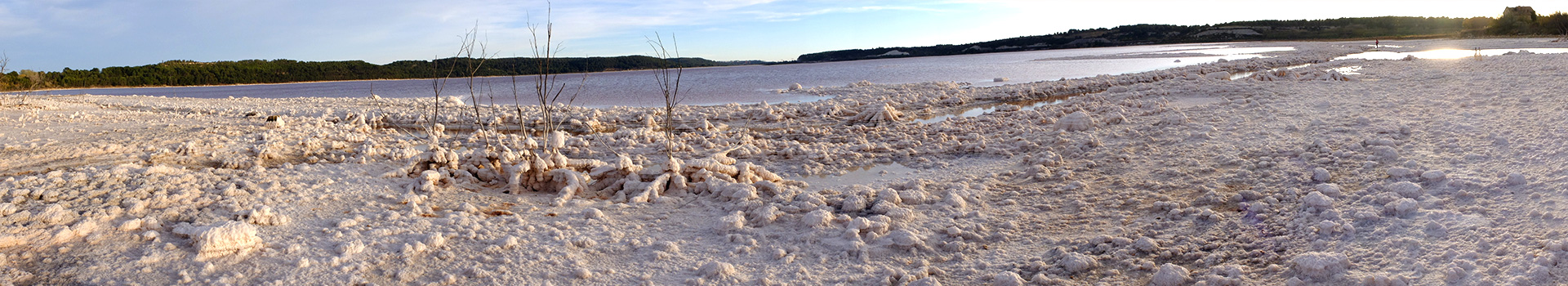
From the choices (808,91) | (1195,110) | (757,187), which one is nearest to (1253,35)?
(808,91)

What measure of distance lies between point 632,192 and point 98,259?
2.42m

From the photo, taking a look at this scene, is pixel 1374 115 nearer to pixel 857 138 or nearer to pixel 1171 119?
pixel 1171 119

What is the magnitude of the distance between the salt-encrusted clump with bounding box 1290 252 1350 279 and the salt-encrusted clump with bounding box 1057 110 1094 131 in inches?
174

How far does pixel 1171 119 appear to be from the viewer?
712 cm

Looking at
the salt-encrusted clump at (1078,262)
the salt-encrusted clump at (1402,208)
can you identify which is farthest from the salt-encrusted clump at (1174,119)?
the salt-encrusted clump at (1078,262)

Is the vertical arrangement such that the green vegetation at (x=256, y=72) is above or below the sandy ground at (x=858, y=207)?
above

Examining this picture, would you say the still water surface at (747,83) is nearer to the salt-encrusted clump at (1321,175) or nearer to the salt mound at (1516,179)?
the salt-encrusted clump at (1321,175)

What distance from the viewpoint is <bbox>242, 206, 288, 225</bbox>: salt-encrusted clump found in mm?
3578

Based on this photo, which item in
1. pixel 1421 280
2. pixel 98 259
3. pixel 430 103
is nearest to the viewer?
pixel 1421 280

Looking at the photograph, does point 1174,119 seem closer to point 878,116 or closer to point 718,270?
point 878,116

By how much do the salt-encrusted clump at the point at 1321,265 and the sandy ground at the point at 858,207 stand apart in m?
0.01

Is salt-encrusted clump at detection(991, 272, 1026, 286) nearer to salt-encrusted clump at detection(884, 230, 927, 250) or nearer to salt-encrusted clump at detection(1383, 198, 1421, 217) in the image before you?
salt-encrusted clump at detection(884, 230, 927, 250)

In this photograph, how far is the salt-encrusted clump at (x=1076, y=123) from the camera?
7.08m

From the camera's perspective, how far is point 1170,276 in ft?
9.05
